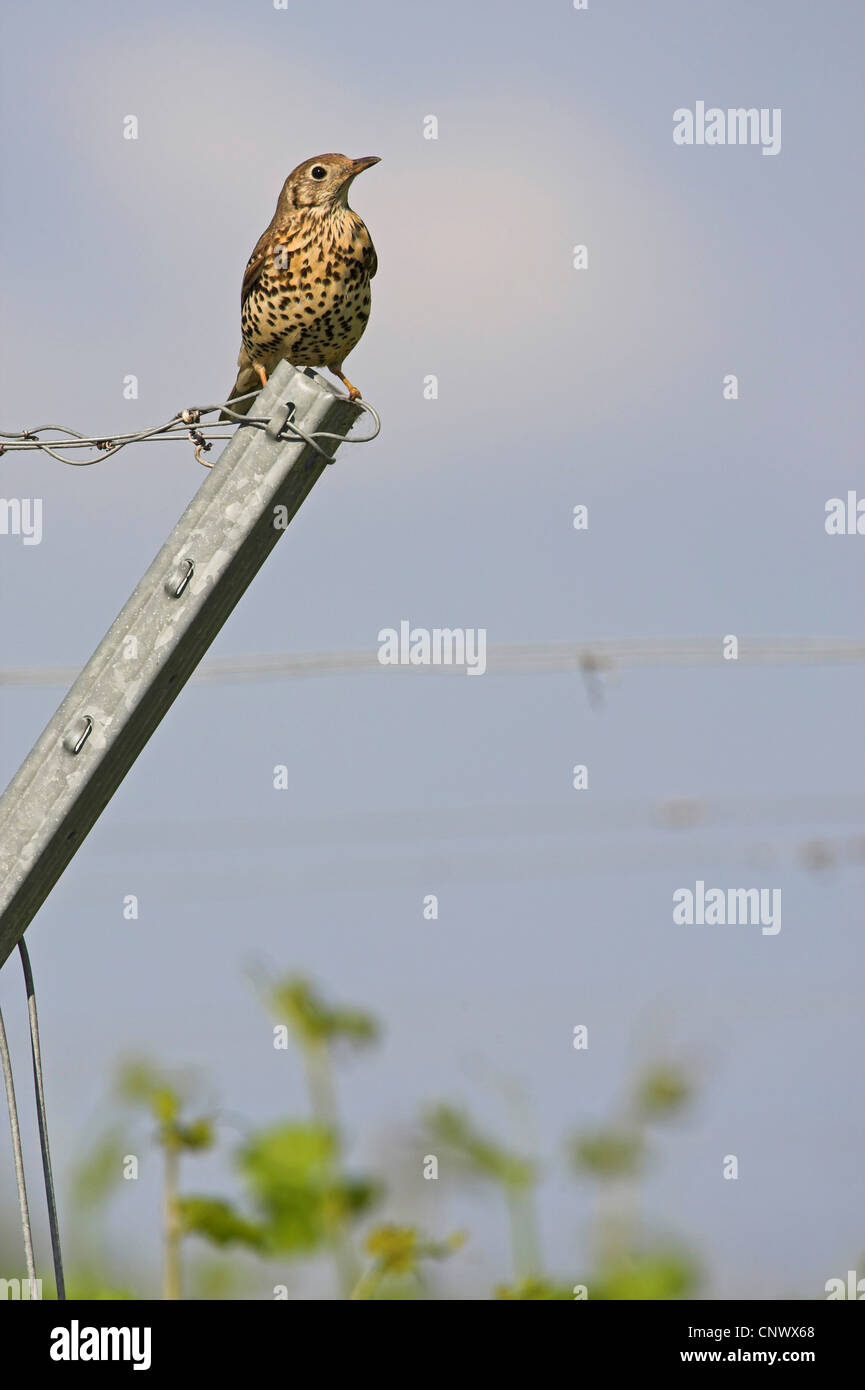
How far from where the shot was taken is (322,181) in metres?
4.46

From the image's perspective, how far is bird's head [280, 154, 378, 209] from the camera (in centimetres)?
440

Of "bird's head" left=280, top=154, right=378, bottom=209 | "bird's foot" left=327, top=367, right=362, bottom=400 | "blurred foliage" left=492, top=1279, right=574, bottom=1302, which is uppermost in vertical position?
"bird's head" left=280, top=154, right=378, bottom=209

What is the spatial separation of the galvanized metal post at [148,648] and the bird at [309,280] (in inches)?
42.8

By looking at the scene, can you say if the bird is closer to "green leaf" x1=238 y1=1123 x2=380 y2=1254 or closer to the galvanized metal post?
the galvanized metal post

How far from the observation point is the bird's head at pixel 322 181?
4402 millimetres

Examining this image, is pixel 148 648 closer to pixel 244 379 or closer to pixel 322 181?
pixel 244 379

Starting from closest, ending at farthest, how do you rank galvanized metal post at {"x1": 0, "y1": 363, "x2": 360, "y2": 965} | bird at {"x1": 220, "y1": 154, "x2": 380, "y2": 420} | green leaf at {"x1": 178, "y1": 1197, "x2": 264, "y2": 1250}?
galvanized metal post at {"x1": 0, "y1": 363, "x2": 360, "y2": 965}, green leaf at {"x1": 178, "y1": 1197, "x2": 264, "y2": 1250}, bird at {"x1": 220, "y1": 154, "x2": 380, "y2": 420}

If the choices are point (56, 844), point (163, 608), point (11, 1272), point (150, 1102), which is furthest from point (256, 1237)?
point (11, 1272)

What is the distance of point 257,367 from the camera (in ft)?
13.5

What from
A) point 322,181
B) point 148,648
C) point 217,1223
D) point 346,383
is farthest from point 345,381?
point 217,1223

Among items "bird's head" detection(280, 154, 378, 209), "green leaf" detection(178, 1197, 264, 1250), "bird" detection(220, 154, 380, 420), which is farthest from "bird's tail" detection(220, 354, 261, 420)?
"green leaf" detection(178, 1197, 264, 1250)

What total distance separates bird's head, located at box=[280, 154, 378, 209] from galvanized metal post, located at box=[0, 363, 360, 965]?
1.80 m

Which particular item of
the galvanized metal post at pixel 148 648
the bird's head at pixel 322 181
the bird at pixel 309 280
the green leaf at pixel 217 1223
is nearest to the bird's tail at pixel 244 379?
the bird at pixel 309 280
